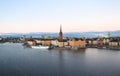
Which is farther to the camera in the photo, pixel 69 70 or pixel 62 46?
pixel 62 46

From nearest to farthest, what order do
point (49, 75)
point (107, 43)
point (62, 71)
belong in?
point (49, 75) → point (62, 71) → point (107, 43)

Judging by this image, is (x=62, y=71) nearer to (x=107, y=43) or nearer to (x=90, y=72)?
(x=90, y=72)

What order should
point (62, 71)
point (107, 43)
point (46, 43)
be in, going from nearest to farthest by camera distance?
point (62, 71) < point (107, 43) < point (46, 43)

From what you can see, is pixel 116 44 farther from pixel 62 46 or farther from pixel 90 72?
pixel 90 72

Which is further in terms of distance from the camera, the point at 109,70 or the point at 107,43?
the point at 107,43

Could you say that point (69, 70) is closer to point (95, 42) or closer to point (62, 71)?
point (62, 71)

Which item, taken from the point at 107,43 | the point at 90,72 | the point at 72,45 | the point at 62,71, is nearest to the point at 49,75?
the point at 62,71

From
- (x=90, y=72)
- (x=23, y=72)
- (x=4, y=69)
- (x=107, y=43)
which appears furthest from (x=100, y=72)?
(x=107, y=43)

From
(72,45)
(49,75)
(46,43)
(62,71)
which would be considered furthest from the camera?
(46,43)

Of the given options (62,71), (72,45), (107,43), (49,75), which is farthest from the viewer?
(107,43)
